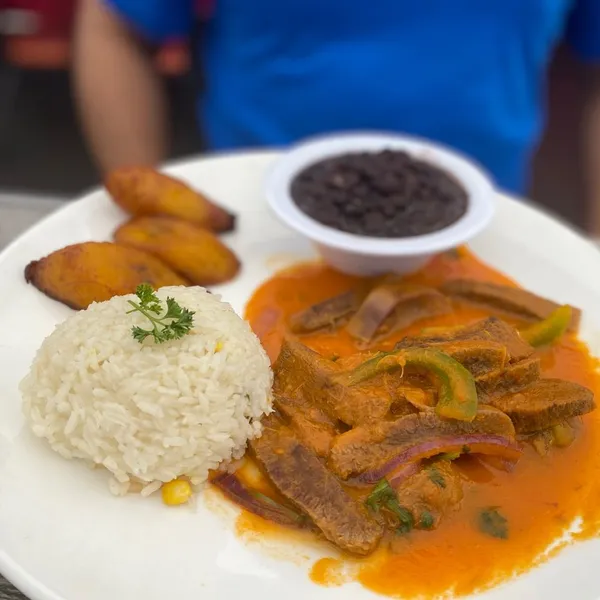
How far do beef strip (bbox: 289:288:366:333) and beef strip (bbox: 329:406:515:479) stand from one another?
64 cm

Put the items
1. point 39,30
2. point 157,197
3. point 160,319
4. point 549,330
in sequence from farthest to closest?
1. point 39,30
2. point 157,197
3. point 549,330
4. point 160,319

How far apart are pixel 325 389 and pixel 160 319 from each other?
53cm

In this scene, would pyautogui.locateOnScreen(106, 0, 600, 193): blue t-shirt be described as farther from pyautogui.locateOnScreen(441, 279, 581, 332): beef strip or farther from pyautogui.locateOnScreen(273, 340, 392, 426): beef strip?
pyautogui.locateOnScreen(273, 340, 392, 426): beef strip

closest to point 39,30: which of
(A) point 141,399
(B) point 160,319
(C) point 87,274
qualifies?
(C) point 87,274

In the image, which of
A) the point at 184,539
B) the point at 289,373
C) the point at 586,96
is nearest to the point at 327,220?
the point at 289,373

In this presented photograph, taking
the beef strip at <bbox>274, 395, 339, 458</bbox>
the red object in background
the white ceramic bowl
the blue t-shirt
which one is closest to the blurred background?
the red object in background

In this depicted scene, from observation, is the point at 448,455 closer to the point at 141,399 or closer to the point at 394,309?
the point at 394,309

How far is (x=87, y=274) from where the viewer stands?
7.95 ft

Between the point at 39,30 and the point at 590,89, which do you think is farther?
the point at 39,30

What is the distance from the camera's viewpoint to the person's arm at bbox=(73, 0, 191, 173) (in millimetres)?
3803

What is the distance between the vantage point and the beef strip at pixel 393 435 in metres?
1.98

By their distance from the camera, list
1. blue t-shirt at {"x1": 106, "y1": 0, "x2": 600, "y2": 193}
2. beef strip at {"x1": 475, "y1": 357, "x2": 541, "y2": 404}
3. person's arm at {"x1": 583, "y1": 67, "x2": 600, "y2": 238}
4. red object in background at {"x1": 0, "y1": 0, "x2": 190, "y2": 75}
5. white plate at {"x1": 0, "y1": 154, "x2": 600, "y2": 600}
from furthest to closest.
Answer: red object in background at {"x1": 0, "y1": 0, "x2": 190, "y2": 75} < person's arm at {"x1": 583, "y1": 67, "x2": 600, "y2": 238} < blue t-shirt at {"x1": 106, "y1": 0, "x2": 600, "y2": 193} < beef strip at {"x1": 475, "y1": 357, "x2": 541, "y2": 404} < white plate at {"x1": 0, "y1": 154, "x2": 600, "y2": 600}

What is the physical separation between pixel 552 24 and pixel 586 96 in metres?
0.79

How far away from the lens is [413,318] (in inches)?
105
